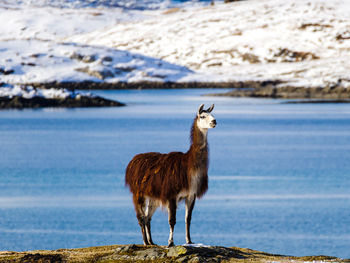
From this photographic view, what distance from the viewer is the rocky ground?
1169 centimetres

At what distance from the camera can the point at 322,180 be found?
115 feet

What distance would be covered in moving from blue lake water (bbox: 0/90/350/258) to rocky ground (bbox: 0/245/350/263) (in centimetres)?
789

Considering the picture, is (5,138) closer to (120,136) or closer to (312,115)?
(120,136)

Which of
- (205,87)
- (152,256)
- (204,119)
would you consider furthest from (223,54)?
(152,256)

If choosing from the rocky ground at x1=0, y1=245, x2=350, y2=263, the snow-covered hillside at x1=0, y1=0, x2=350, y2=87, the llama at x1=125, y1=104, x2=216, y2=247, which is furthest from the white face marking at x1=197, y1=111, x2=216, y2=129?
the snow-covered hillside at x1=0, y1=0, x2=350, y2=87

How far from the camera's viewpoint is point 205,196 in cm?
2912

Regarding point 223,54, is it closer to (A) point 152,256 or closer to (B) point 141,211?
(B) point 141,211

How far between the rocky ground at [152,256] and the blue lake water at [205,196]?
25.9 feet

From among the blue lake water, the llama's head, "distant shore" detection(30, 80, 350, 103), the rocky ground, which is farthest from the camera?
"distant shore" detection(30, 80, 350, 103)

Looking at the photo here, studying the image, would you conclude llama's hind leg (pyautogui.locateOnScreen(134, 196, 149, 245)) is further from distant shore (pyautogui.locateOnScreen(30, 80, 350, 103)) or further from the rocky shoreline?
distant shore (pyautogui.locateOnScreen(30, 80, 350, 103))

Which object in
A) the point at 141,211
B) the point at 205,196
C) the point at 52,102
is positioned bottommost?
the point at 52,102

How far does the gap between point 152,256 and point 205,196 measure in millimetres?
17439

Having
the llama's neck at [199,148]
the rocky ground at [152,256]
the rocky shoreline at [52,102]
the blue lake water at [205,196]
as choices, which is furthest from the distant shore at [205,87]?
the llama's neck at [199,148]

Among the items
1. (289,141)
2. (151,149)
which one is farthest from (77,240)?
(289,141)
